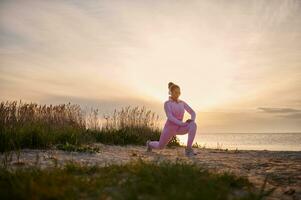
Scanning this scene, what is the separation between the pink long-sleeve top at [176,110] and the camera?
991 centimetres

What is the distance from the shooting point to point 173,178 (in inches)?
189

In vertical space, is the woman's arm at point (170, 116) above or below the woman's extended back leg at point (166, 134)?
above

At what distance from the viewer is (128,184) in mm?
4750

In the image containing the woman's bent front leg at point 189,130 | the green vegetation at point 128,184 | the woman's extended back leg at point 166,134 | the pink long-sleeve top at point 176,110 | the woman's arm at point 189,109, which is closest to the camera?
the green vegetation at point 128,184

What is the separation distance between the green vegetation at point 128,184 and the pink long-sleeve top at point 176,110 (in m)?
4.25

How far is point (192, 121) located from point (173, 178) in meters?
5.19

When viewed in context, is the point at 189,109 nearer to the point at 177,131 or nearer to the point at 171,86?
the point at 177,131

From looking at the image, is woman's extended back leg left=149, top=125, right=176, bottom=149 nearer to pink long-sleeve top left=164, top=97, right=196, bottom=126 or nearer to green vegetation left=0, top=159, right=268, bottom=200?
pink long-sleeve top left=164, top=97, right=196, bottom=126

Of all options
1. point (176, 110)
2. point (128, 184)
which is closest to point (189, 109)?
point (176, 110)

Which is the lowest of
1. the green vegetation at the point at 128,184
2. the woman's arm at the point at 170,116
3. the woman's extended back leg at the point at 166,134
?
the green vegetation at the point at 128,184

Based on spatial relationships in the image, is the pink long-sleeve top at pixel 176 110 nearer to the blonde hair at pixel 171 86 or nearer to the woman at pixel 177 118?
the woman at pixel 177 118

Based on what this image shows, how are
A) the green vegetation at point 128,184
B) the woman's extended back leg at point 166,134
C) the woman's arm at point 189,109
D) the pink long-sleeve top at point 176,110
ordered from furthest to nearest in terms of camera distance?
the woman's extended back leg at point 166,134 < the woman's arm at point 189,109 < the pink long-sleeve top at point 176,110 < the green vegetation at point 128,184

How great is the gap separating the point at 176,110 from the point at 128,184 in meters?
5.42

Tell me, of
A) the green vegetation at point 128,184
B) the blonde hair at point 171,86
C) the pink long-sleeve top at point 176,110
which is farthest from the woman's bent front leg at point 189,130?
the green vegetation at point 128,184
